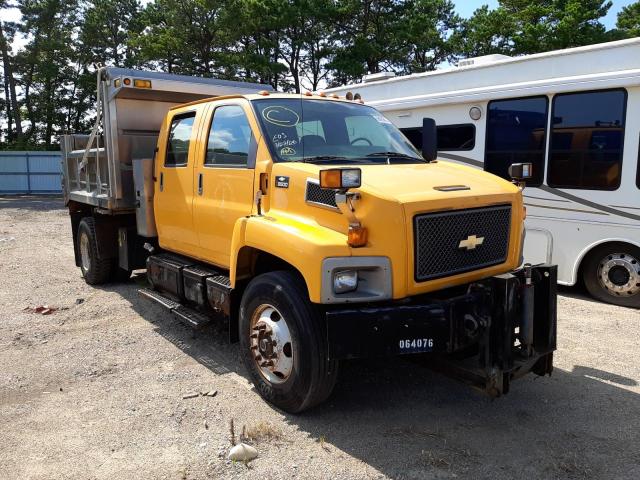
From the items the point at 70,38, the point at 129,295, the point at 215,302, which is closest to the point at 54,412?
the point at 215,302

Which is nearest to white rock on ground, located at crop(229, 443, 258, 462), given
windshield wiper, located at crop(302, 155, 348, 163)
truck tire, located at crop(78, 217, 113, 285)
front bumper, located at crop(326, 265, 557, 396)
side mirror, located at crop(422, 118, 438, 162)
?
front bumper, located at crop(326, 265, 557, 396)

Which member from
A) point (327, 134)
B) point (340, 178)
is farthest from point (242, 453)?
point (327, 134)

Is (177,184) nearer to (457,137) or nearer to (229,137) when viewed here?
(229,137)

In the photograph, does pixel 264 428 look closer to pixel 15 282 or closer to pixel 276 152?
pixel 276 152

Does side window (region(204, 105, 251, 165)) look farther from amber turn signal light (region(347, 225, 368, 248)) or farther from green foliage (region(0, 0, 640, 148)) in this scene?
green foliage (region(0, 0, 640, 148))

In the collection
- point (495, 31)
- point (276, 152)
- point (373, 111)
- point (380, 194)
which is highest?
point (495, 31)

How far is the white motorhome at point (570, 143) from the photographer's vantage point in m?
7.00

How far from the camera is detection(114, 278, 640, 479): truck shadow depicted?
349 cm

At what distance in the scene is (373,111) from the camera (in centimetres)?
541

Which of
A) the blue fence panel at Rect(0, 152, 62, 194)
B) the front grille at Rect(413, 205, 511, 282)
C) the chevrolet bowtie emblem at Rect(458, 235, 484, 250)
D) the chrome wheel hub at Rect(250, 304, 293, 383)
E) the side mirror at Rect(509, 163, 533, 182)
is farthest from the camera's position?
the blue fence panel at Rect(0, 152, 62, 194)

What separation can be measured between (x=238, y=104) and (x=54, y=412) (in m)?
2.88

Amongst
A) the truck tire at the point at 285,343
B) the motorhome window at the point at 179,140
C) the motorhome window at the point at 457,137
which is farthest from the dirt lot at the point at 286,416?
the motorhome window at the point at 457,137

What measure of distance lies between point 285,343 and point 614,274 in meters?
5.10

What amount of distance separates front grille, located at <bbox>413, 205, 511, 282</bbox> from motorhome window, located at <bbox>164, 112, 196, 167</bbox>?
2.82 m
